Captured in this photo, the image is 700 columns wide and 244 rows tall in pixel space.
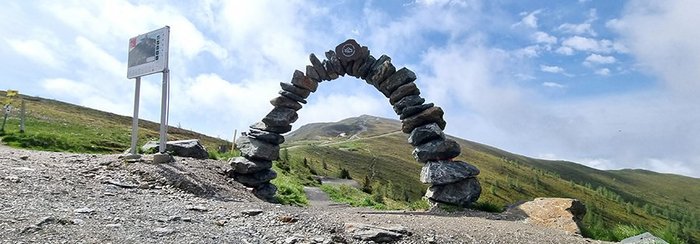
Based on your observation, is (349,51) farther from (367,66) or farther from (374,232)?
(374,232)

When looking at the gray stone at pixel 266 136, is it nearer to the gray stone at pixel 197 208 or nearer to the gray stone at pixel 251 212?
the gray stone at pixel 197 208

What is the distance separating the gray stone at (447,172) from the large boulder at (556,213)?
212cm

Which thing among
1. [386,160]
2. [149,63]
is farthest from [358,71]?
[386,160]

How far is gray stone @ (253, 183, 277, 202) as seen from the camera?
19469 mm

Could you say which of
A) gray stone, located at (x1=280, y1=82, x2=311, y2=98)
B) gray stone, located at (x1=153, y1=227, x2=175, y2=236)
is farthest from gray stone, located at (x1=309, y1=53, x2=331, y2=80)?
gray stone, located at (x1=153, y1=227, x2=175, y2=236)

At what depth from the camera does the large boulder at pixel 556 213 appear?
13.6 metres

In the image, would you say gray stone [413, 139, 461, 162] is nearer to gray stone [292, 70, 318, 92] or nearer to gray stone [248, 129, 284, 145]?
gray stone [292, 70, 318, 92]

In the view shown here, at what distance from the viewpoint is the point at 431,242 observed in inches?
382

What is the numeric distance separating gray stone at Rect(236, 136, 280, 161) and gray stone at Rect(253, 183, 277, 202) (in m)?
1.19

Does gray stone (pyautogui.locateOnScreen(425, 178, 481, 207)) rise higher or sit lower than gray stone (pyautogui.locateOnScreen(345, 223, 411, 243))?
higher

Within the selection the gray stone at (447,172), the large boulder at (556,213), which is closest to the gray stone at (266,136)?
the gray stone at (447,172)

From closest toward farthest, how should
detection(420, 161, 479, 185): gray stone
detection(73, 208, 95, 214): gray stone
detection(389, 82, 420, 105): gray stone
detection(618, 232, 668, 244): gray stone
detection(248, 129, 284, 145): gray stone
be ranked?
detection(73, 208, 95, 214): gray stone
detection(618, 232, 668, 244): gray stone
detection(420, 161, 479, 185): gray stone
detection(389, 82, 420, 105): gray stone
detection(248, 129, 284, 145): gray stone

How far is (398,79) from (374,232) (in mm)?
11149

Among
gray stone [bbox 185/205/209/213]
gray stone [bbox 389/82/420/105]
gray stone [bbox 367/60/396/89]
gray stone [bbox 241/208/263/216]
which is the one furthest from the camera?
gray stone [bbox 367/60/396/89]
